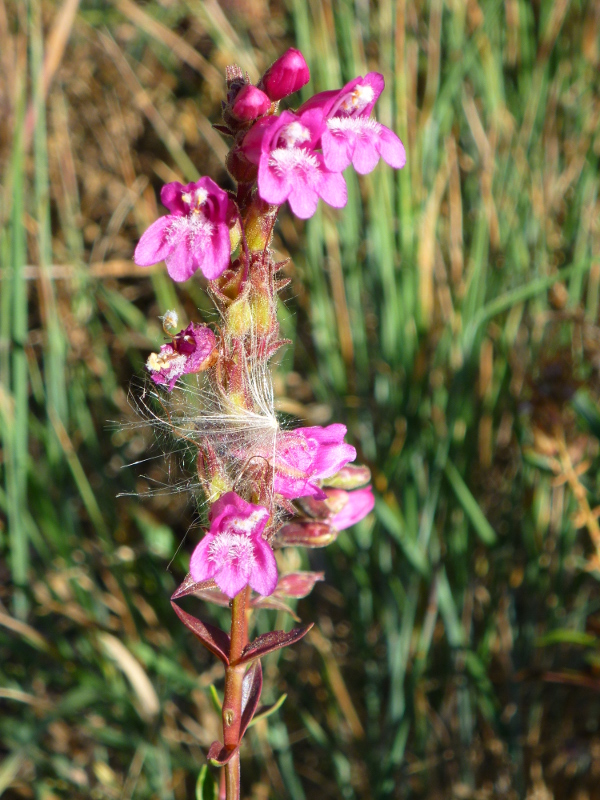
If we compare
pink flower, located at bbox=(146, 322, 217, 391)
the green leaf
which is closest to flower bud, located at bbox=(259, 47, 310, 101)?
pink flower, located at bbox=(146, 322, 217, 391)

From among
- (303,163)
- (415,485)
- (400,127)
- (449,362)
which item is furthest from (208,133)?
(303,163)

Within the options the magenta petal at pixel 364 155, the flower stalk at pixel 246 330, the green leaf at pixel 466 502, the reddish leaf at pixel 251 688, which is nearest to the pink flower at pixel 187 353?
the flower stalk at pixel 246 330

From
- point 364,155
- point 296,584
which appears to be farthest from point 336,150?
point 296,584

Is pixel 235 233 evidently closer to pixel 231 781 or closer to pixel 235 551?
pixel 235 551

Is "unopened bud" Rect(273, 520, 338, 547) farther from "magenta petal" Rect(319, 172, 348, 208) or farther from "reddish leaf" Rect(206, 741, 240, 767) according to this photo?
"magenta petal" Rect(319, 172, 348, 208)

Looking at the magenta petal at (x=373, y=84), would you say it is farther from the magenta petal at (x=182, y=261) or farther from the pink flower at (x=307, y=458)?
the pink flower at (x=307, y=458)
